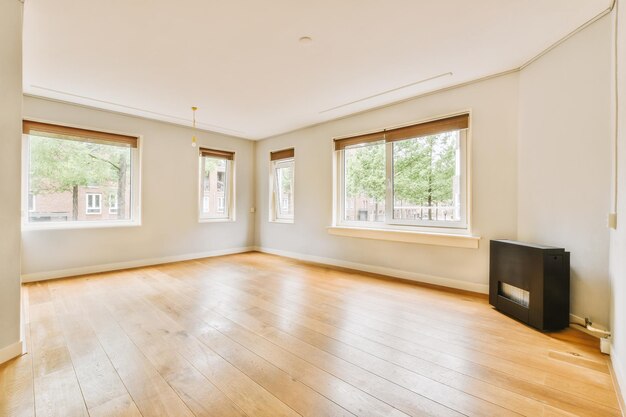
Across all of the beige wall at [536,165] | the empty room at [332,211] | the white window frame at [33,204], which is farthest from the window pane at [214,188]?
the beige wall at [536,165]

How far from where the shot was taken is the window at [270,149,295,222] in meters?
5.93

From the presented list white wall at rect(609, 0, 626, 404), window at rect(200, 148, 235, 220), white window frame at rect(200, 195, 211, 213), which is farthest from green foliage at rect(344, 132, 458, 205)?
white window frame at rect(200, 195, 211, 213)

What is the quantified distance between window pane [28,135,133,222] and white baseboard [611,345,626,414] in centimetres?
597

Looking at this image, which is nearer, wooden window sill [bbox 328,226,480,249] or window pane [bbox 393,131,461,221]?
wooden window sill [bbox 328,226,480,249]

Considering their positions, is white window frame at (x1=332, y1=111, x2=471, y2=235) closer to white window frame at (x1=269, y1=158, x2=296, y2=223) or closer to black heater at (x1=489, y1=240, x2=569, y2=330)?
black heater at (x1=489, y1=240, x2=569, y2=330)

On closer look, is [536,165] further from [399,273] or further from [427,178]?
[399,273]

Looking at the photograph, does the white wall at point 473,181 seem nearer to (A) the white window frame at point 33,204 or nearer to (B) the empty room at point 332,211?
(B) the empty room at point 332,211

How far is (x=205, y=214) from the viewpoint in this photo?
5820 mm

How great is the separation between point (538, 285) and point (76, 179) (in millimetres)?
6042

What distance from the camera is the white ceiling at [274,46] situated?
2193 mm

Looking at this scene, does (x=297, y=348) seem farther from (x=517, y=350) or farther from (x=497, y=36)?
(x=497, y=36)

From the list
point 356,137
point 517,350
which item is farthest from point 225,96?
point 517,350

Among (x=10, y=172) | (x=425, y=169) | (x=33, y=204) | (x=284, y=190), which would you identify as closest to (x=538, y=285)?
(x=425, y=169)

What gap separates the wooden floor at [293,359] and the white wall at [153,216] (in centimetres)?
86
